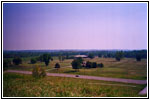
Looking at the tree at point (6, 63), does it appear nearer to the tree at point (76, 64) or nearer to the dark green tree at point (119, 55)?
the tree at point (76, 64)

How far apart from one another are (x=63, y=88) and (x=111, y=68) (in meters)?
1.55

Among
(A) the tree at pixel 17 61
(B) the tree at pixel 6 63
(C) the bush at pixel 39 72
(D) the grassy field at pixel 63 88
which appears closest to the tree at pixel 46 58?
(C) the bush at pixel 39 72

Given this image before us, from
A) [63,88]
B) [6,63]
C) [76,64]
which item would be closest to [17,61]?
[6,63]

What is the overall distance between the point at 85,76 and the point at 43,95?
1341 millimetres

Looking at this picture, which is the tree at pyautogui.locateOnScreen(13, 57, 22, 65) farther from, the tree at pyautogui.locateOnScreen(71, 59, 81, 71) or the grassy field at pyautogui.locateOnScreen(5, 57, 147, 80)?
the tree at pyautogui.locateOnScreen(71, 59, 81, 71)

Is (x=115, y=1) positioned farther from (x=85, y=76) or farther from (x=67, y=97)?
(x=67, y=97)

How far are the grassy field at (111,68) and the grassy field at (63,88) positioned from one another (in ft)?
0.80

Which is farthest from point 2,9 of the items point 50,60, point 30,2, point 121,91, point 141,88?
point 141,88

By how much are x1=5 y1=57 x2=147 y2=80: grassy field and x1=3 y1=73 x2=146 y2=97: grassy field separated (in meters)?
0.24

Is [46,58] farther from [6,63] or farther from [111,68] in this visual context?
[111,68]

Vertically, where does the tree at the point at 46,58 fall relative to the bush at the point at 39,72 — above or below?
above

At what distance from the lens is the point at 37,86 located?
5.25m

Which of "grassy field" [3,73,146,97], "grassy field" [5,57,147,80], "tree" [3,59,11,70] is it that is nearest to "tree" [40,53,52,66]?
"grassy field" [5,57,147,80]

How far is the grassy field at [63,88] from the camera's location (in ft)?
16.5
